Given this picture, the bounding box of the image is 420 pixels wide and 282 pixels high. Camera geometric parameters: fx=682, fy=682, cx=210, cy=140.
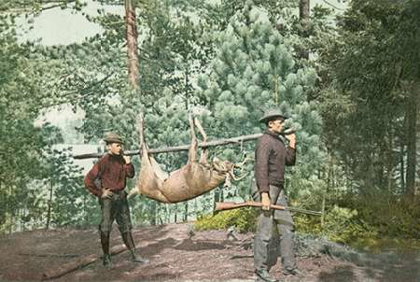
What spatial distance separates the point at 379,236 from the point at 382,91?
274cm

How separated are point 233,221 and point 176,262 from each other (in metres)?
2.11

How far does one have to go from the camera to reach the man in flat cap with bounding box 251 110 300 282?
26.1 feet

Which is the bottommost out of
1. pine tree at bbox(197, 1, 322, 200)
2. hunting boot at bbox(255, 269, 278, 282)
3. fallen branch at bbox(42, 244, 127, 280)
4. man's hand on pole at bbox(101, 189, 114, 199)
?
fallen branch at bbox(42, 244, 127, 280)

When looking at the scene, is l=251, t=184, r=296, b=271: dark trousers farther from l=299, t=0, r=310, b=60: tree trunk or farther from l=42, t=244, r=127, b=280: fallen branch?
l=299, t=0, r=310, b=60: tree trunk

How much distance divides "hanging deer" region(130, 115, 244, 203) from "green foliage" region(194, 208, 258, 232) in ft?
6.67

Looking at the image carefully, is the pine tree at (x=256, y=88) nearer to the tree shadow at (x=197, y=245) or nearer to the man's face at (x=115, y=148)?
the tree shadow at (x=197, y=245)

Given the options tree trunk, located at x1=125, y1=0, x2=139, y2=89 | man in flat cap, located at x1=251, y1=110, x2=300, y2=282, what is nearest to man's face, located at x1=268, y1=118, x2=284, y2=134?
man in flat cap, located at x1=251, y1=110, x2=300, y2=282

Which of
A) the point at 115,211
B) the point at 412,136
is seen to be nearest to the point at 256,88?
the point at 115,211

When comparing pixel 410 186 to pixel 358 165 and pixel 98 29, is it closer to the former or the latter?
pixel 358 165

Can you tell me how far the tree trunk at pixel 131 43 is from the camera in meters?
14.3

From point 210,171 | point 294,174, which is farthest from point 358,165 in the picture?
point 210,171

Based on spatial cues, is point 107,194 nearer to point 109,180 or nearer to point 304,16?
point 109,180

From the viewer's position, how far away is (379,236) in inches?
403

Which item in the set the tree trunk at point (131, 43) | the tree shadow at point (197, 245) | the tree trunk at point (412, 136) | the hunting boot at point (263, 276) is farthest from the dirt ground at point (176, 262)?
the tree trunk at point (412, 136)
